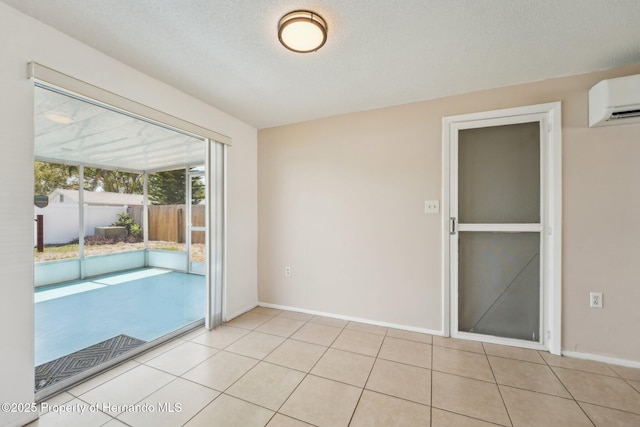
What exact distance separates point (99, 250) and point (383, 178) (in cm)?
561

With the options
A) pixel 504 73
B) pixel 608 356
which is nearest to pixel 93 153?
pixel 504 73

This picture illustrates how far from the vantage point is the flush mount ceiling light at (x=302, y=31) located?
146 centimetres

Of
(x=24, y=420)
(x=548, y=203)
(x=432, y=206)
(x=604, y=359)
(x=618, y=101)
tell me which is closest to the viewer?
(x=24, y=420)

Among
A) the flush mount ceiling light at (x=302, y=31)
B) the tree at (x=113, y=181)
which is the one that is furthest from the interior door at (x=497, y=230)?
the tree at (x=113, y=181)

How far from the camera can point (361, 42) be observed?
5.61 ft

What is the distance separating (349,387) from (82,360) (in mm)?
2175

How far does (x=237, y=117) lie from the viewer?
3033 millimetres

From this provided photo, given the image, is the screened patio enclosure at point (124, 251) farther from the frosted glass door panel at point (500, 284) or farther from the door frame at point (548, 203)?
the door frame at point (548, 203)

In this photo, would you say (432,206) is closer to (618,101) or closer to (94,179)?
(618,101)

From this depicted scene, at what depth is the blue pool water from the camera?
248 centimetres

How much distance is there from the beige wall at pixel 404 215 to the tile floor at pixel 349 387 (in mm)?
431

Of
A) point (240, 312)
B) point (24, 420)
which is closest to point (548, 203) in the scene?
point (240, 312)

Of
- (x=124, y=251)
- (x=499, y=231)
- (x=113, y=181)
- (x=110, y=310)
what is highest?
(x=113, y=181)

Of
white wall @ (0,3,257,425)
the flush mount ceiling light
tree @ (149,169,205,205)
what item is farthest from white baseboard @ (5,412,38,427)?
tree @ (149,169,205,205)
